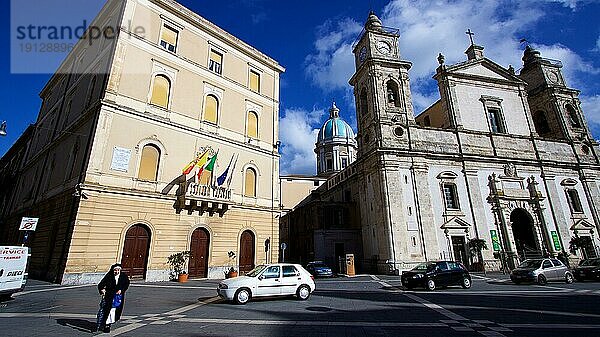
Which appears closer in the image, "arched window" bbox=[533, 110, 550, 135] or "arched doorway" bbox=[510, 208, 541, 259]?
"arched doorway" bbox=[510, 208, 541, 259]

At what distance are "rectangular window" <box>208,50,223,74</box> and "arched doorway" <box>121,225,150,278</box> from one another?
41.2ft

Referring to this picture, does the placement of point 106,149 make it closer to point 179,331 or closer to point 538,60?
point 179,331

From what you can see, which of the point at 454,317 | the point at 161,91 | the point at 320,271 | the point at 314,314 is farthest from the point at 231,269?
the point at 454,317

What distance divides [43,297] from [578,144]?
1829 inches

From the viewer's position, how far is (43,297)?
10758 mm

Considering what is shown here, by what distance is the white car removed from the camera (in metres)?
10.6

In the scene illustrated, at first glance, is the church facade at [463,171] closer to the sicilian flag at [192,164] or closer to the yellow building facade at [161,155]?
the yellow building facade at [161,155]

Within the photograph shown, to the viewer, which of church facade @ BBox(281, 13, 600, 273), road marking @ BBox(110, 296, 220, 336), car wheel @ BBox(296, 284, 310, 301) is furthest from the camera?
church facade @ BBox(281, 13, 600, 273)

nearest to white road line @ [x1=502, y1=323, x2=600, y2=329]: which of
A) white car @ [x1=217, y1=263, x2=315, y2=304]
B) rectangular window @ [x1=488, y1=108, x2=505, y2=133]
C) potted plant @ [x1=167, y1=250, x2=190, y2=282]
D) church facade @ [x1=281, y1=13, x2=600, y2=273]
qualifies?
white car @ [x1=217, y1=263, x2=315, y2=304]

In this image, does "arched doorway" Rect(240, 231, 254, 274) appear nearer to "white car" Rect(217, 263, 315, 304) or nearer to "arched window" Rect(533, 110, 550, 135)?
"white car" Rect(217, 263, 315, 304)

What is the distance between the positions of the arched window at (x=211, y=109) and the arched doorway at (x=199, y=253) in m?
7.78

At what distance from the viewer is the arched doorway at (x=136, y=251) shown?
15.5 meters

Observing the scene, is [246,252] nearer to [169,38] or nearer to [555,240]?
[169,38]

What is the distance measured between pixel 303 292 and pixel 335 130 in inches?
1955
